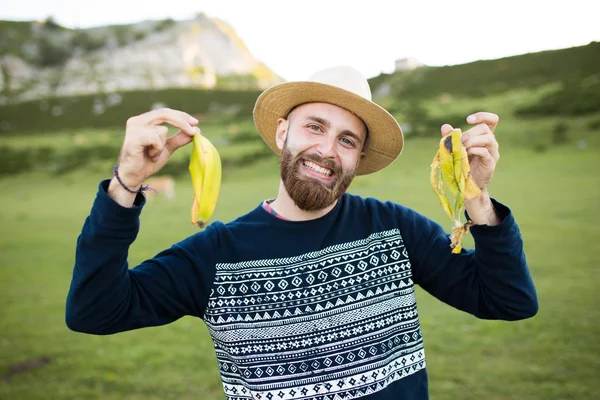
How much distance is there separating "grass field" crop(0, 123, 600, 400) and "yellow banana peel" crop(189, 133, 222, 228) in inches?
111

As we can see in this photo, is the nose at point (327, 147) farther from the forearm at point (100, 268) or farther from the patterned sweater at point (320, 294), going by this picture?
the forearm at point (100, 268)

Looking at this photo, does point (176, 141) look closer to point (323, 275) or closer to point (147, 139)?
point (147, 139)

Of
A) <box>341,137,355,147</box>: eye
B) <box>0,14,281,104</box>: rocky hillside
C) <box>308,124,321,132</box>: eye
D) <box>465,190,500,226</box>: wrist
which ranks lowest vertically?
→ <box>465,190,500,226</box>: wrist


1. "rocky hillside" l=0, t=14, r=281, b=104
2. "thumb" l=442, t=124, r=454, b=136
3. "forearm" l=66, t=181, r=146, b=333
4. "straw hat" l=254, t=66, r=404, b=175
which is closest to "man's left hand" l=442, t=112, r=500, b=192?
"thumb" l=442, t=124, r=454, b=136

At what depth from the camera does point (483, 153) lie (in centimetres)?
177

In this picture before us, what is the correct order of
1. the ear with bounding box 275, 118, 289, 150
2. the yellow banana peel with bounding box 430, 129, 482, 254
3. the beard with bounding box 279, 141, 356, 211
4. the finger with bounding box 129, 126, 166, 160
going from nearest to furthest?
the finger with bounding box 129, 126, 166, 160, the yellow banana peel with bounding box 430, 129, 482, 254, the beard with bounding box 279, 141, 356, 211, the ear with bounding box 275, 118, 289, 150

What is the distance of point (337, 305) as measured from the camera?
199cm

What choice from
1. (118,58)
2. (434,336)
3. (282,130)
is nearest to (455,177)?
(282,130)

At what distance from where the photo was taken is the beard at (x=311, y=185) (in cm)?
203

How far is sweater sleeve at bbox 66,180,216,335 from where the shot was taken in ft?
5.23

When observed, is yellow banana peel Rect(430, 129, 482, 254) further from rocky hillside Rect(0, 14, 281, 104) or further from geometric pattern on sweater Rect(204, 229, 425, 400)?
rocky hillside Rect(0, 14, 281, 104)

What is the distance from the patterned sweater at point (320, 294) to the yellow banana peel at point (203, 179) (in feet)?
0.47

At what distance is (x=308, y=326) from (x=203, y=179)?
0.65 metres

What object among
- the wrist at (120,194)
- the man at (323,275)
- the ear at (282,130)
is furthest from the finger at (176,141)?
the ear at (282,130)
